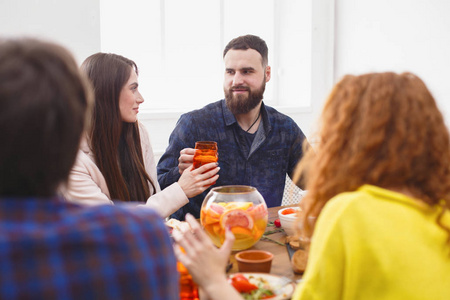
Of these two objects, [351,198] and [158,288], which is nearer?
[158,288]

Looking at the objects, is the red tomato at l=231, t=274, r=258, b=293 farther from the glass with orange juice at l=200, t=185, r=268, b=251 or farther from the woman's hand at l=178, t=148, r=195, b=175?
the woman's hand at l=178, t=148, r=195, b=175

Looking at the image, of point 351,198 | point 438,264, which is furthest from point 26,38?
point 438,264

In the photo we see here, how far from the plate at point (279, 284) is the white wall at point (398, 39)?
1.91 m

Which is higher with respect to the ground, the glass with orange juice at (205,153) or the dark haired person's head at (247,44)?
the dark haired person's head at (247,44)

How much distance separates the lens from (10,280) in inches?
20.4

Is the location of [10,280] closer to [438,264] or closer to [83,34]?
[438,264]

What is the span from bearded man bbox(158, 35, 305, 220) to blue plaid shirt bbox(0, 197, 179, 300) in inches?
61.8

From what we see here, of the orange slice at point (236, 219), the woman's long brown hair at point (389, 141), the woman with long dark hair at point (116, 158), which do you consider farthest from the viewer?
the woman with long dark hair at point (116, 158)

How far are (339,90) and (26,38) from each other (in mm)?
657

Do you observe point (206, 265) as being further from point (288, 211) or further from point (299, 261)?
point (288, 211)

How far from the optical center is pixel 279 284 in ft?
3.49

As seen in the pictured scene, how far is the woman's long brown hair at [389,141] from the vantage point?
87 centimetres

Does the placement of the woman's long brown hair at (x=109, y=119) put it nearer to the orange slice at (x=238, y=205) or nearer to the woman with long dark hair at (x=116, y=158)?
the woman with long dark hair at (x=116, y=158)

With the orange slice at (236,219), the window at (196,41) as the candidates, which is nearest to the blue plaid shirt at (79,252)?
the orange slice at (236,219)
